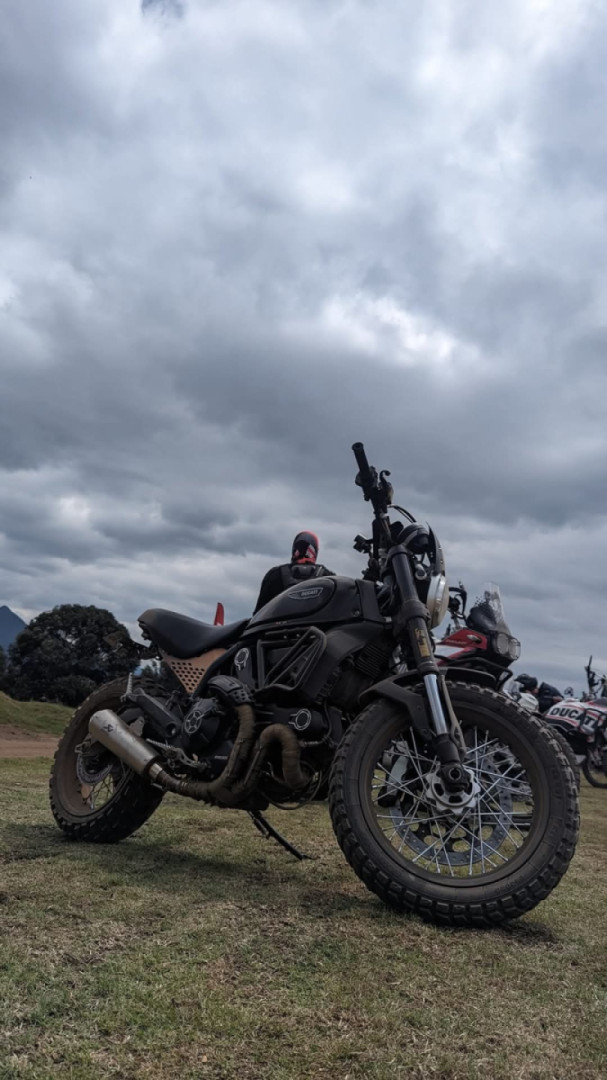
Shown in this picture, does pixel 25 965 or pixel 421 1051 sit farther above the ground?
pixel 421 1051

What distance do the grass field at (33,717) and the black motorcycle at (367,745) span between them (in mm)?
11650

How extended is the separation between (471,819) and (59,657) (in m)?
26.6

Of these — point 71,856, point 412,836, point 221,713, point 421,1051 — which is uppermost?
point 221,713

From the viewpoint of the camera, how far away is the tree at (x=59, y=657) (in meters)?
27.1

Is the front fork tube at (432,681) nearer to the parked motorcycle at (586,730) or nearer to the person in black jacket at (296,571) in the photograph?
the person in black jacket at (296,571)

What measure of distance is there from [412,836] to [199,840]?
1.86 metres

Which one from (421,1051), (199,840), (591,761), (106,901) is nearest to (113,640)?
(199,840)

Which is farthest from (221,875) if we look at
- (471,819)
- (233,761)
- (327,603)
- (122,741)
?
(327,603)

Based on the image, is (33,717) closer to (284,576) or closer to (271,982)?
(284,576)

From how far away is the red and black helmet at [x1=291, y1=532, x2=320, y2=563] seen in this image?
5000 mm

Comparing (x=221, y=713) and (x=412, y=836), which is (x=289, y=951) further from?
(x=221, y=713)

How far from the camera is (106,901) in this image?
294 cm

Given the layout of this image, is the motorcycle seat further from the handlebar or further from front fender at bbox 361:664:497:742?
front fender at bbox 361:664:497:742

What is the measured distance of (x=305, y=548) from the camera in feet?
16.4
